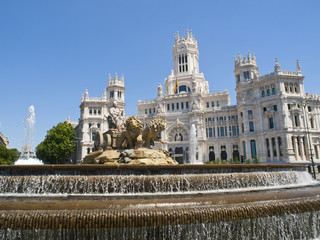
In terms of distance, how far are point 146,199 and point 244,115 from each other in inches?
2078

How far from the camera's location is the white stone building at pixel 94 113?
69.8 m

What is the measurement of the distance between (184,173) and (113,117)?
8031 millimetres

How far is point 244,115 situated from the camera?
194 ft

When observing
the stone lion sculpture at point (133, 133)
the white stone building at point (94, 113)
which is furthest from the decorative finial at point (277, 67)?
the stone lion sculpture at point (133, 133)

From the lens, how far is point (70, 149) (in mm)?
62219

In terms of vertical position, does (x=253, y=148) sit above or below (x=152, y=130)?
below

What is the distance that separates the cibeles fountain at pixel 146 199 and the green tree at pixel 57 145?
151 ft

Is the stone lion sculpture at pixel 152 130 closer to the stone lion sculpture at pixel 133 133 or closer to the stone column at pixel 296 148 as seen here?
the stone lion sculpture at pixel 133 133

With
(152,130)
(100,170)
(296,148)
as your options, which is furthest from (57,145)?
(296,148)

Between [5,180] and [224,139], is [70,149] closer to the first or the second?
[224,139]

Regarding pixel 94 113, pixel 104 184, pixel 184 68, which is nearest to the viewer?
pixel 104 184

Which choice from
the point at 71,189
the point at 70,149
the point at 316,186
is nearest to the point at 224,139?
the point at 70,149

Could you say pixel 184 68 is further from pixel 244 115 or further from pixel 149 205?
pixel 149 205

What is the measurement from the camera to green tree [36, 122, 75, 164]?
5959cm
